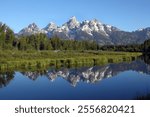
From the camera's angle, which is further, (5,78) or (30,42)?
(30,42)

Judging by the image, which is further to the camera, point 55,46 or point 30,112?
point 55,46

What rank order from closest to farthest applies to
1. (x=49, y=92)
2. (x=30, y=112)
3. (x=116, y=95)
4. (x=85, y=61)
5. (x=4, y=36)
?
(x=30, y=112)
(x=116, y=95)
(x=49, y=92)
(x=85, y=61)
(x=4, y=36)

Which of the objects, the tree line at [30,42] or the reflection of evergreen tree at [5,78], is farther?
the tree line at [30,42]

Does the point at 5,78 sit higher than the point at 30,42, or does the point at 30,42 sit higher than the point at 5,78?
the point at 30,42

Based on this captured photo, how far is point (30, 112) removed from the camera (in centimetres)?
1919

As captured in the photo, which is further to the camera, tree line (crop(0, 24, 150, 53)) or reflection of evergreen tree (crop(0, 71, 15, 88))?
tree line (crop(0, 24, 150, 53))

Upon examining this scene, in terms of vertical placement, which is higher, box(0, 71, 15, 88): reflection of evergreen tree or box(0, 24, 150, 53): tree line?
box(0, 24, 150, 53): tree line

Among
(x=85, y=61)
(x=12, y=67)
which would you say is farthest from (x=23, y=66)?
(x=85, y=61)

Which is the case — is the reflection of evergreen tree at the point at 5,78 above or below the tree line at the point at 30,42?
below

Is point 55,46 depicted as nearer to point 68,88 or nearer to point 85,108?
point 68,88

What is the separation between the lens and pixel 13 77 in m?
60.6

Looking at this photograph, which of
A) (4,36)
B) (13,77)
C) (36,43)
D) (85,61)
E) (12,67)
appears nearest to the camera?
(13,77)

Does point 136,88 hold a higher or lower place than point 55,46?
lower

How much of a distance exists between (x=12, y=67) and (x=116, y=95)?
4133cm
